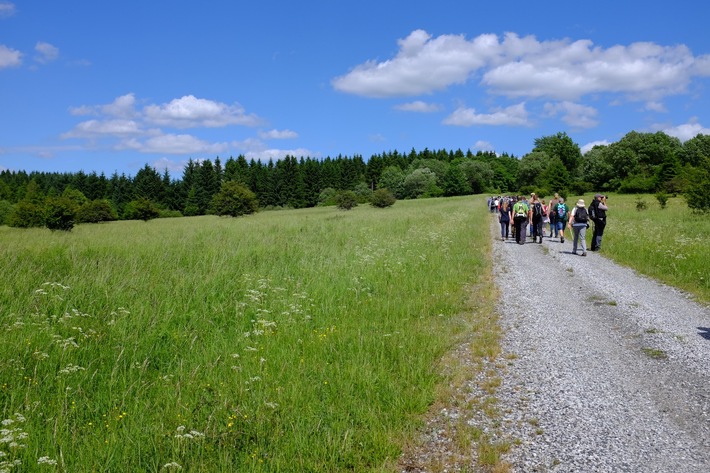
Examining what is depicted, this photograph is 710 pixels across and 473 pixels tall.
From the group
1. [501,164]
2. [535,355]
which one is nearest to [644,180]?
[501,164]

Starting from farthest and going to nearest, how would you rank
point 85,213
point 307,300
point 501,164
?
point 501,164, point 85,213, point 307,300

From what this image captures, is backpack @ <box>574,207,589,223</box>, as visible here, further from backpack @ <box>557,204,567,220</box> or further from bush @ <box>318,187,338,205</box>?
bush @ <box>318,187,338,205</box>

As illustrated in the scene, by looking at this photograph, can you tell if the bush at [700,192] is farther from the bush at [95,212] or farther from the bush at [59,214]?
the bush at [95,212]

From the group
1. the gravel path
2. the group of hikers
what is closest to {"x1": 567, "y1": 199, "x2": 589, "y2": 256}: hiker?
the group of hikers

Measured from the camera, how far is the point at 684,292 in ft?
32.3

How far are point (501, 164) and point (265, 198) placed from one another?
75.8m

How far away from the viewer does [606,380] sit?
5.16 m

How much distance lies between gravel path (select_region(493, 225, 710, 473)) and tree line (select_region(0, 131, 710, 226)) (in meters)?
61.3

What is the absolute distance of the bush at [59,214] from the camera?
2873cm

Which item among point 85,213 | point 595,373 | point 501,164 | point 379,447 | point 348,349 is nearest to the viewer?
point 379,447

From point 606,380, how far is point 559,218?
16899 mm

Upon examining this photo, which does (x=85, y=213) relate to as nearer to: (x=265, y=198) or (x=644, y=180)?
(x=265, y=198)

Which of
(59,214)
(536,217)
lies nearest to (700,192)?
(536,217)

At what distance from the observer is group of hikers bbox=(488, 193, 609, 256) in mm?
16188
